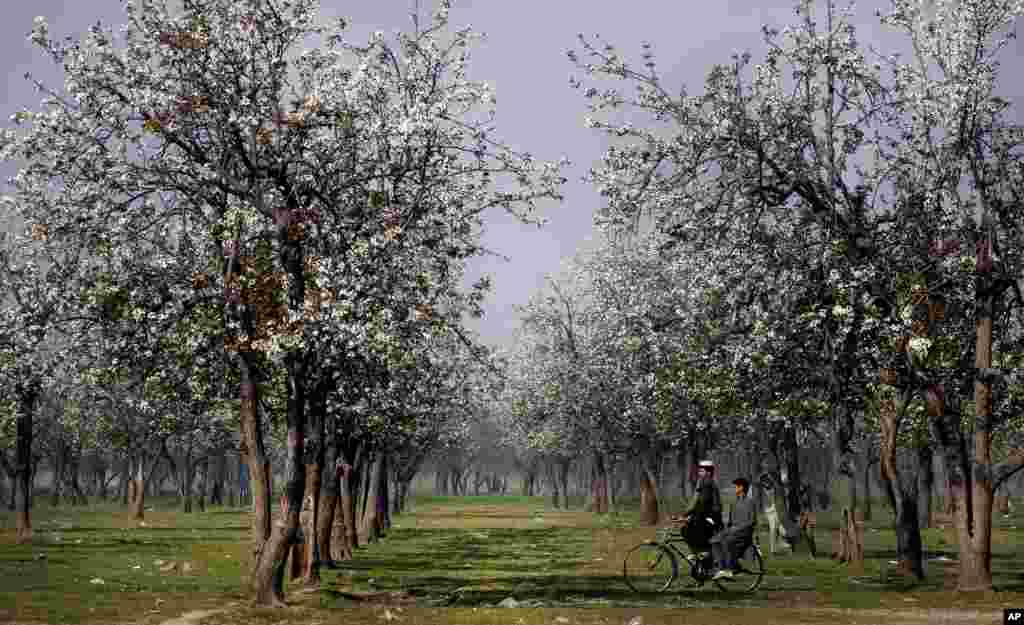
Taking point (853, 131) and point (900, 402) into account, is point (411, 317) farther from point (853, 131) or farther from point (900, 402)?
point (900, 402)

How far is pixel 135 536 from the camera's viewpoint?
56500 mm

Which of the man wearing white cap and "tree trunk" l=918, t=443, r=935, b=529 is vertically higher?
the man wearing white cap

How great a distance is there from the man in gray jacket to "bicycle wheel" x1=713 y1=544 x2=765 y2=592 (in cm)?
24

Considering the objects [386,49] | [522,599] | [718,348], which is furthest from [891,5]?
[522,599]

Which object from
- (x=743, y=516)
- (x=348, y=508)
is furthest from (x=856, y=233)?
(x=348, y=508)

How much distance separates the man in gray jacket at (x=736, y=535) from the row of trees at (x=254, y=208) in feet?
21.5

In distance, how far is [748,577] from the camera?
2856 cm

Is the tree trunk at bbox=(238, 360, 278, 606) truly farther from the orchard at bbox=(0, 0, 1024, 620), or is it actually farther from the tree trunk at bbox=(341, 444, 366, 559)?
the tree trunk at bbox=(341, 444, 366, 559)

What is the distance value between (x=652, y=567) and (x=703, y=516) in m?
1.67

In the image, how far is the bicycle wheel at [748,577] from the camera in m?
27.3

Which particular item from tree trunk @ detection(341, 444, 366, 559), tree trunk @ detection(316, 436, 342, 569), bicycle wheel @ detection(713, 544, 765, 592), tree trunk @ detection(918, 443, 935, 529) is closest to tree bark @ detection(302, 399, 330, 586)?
tree trunk @ detection(316, 436, 342, 569)

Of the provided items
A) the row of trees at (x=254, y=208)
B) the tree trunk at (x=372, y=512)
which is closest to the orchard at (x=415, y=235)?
the row of trees at (x=254, y=208)

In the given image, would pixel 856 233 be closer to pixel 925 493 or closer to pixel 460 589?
pixel 460 589

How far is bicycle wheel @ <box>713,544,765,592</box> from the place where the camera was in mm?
27297
